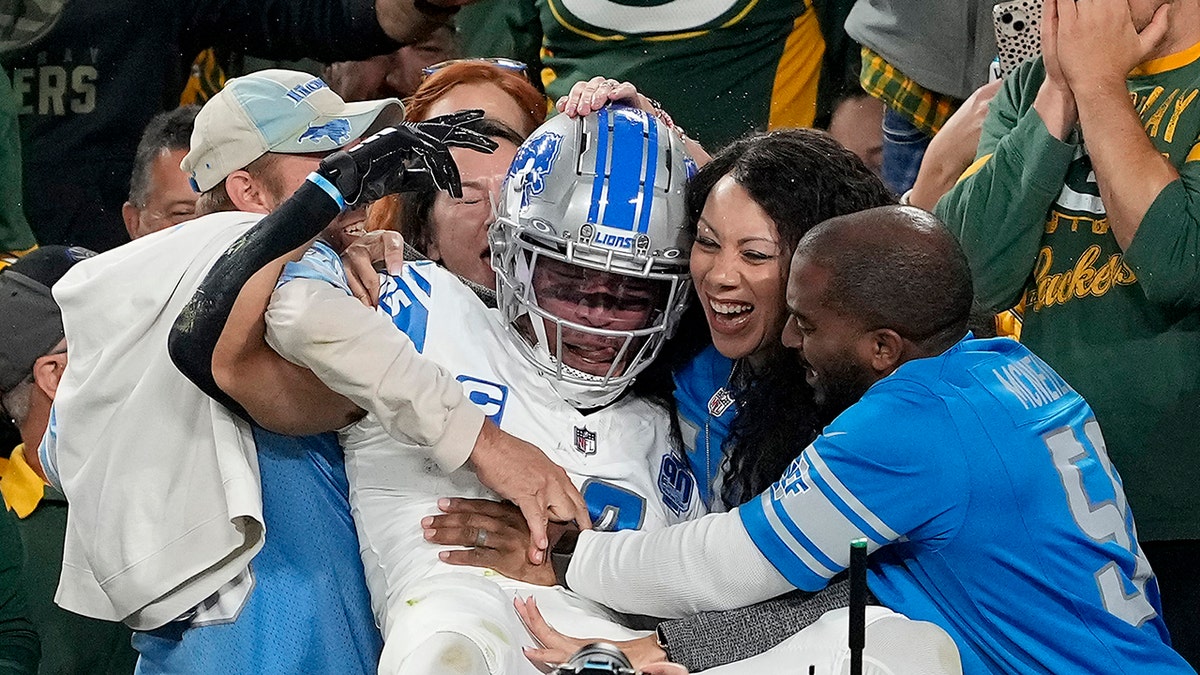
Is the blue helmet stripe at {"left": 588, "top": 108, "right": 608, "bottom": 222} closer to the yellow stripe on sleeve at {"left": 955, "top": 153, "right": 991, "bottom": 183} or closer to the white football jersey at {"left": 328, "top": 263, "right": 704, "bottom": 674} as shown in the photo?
the white football jersey at {"left": 328, "top": 263, "right": 704, "bottom": 674}

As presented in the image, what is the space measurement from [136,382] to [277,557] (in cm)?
29

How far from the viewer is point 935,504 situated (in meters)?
1.82

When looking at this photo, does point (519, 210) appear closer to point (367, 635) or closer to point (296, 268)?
point (296, 268)

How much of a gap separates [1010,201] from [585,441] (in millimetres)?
699

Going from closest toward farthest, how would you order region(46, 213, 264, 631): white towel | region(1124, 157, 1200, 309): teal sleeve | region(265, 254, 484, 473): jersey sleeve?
region(265, 254, 484, 473): jersey sleeve
region(46, 213, 264, 631): white towel
region(1124, 157, 1200, 309): teal sleeve

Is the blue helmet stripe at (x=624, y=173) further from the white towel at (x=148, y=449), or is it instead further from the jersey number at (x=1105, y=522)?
the jersey number at (x=1105, y=522)

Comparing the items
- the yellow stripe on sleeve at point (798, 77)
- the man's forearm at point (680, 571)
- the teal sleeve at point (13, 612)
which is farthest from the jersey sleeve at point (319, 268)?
the yellow stripe on sleeve at point (798, 77)

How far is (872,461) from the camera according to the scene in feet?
5.98

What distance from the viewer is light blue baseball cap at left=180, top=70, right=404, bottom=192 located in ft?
7.37

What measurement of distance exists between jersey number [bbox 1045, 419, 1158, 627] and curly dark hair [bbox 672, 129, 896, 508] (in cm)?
38

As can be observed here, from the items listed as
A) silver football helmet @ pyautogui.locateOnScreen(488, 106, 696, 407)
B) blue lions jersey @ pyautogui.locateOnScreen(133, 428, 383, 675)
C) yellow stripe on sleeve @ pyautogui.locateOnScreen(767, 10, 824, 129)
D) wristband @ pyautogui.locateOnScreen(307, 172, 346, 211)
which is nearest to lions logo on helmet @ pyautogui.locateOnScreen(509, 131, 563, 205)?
silver football helmet @ pyautogui.locateOnScreen(488, 106, 696, 407)

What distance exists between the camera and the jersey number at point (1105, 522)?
73.2 inches

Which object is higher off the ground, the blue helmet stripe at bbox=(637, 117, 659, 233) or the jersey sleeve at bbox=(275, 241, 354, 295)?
the blue helmet stripe at bbox=(637, 117, 659, 233)

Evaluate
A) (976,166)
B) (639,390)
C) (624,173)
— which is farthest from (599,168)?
(976,166)
